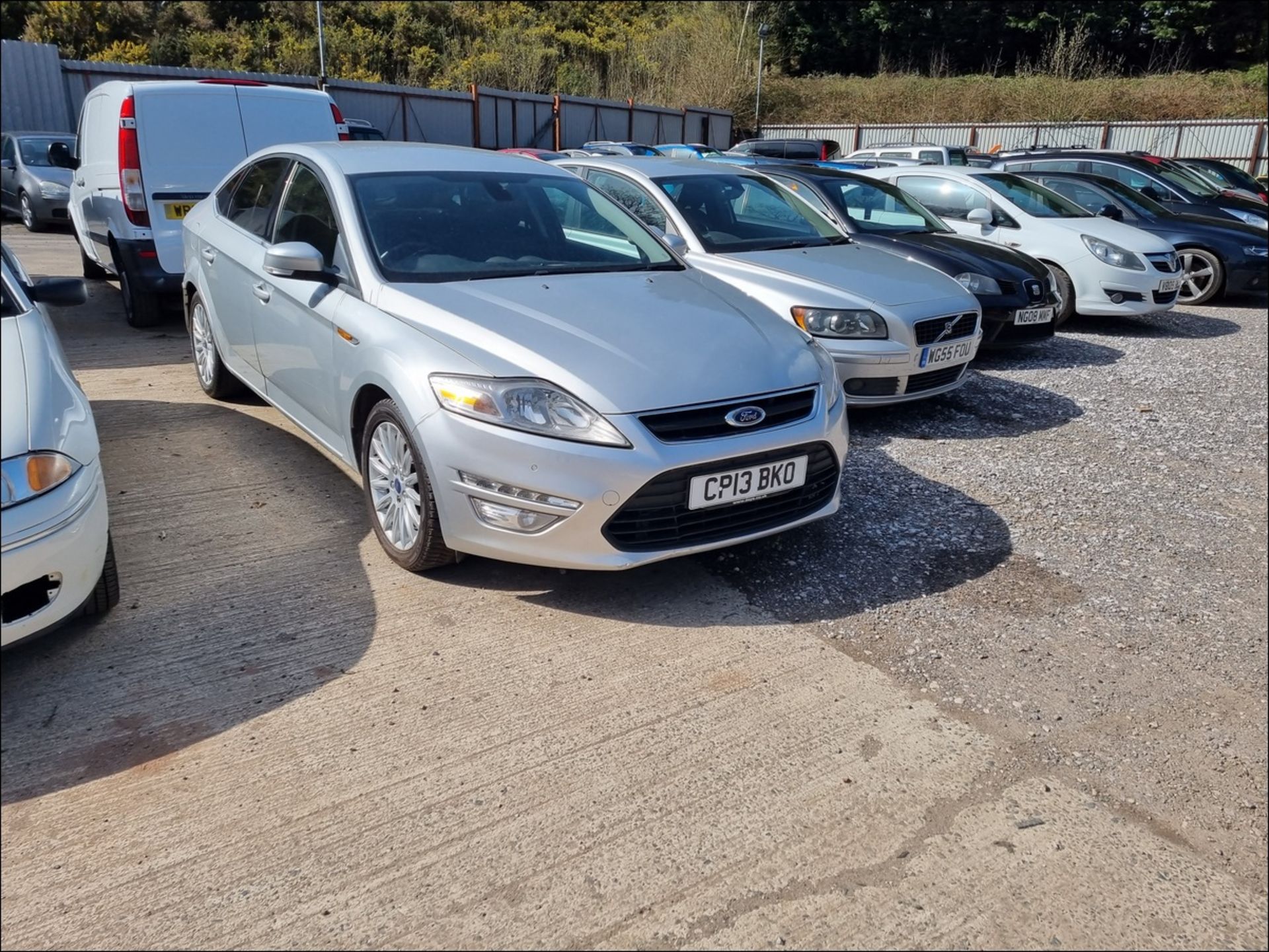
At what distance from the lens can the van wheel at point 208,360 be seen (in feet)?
18.9

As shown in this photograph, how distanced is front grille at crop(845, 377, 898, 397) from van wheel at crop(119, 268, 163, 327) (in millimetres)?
5458

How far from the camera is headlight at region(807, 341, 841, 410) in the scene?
395 centimetres

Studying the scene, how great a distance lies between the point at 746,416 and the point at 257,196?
10.1 ft

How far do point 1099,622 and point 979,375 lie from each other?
4.07 metres

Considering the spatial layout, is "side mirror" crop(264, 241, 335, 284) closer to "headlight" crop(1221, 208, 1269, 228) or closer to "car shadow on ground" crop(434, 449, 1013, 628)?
"car shadow on ground" crop(434, 449, 1013, 628)

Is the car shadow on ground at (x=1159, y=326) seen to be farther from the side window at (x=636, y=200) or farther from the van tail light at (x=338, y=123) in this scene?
the van tail light at (x=338, y=123)

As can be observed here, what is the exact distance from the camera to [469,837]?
8.14 ft

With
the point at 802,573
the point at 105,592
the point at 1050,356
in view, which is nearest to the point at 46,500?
the point at 105,592

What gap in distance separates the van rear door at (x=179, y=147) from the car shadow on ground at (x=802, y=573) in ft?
16.0

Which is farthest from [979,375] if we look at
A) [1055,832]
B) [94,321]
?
[94,321]

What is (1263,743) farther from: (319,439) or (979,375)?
(979,375)

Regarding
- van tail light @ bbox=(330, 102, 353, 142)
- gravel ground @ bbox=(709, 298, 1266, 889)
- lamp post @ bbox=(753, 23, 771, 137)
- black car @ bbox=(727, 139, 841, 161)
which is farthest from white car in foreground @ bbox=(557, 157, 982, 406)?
lamp post @ bbox=(753, 23, 771, 137)

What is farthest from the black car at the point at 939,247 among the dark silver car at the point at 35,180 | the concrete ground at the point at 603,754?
the dark silver car at the point at 35,180

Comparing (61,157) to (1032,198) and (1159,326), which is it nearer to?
(1032,198)
